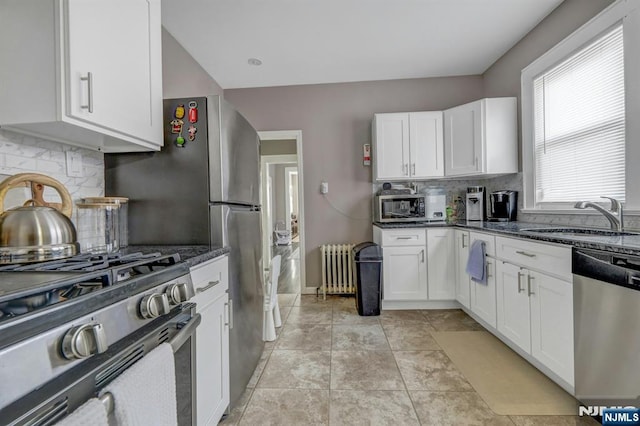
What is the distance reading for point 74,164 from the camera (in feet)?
4.61

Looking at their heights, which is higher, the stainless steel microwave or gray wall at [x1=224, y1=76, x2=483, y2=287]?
gray wall at [x1=224, y1=76, x2=483, y2=287]

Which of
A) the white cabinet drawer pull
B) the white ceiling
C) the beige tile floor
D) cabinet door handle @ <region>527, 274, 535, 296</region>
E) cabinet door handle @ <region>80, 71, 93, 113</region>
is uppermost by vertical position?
the white ceiling

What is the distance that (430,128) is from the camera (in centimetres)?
322

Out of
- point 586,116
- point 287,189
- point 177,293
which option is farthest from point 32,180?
point 287,189

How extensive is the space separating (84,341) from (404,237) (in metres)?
2.75

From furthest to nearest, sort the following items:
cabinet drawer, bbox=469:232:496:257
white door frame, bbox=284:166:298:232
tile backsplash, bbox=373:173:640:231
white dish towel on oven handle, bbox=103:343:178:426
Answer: white door frame, bbox=284:166:298:232 → cabinet drawer, bbox=469:232:496:257 → tile backsplash, bbox=373:173:640:231 → white dish towel on oven handle, bbox=103:343:178:426

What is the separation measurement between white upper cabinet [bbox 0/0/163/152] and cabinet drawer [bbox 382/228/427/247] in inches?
92.1

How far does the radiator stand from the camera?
138 inches

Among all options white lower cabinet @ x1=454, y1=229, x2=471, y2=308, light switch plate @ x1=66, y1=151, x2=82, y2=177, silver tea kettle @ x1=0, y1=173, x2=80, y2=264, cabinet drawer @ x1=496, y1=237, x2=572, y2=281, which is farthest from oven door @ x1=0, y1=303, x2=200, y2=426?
white lower cabinet @ x1=454, y1=229, x2=471, y2=308

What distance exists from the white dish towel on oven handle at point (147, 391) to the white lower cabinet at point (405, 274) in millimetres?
2455

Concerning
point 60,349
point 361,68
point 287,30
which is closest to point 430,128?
point 361,68

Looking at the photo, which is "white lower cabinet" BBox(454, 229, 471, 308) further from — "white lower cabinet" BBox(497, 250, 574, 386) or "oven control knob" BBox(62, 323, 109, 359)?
"oven control knob" BBox(62, 323, 109, 359)

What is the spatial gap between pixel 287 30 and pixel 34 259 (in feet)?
8.11

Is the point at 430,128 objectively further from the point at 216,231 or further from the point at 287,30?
the point at 216,231
